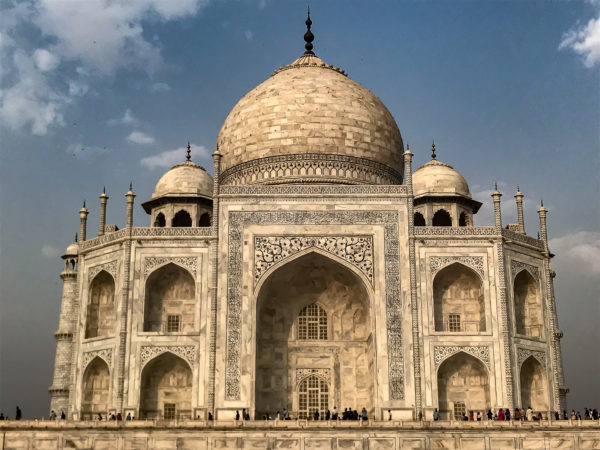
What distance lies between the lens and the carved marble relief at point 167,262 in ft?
75.7

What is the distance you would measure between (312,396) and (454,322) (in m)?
4.33

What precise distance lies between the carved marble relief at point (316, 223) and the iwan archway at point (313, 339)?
652 millimetres

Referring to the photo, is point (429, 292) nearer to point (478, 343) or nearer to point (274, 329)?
point (478, 343)

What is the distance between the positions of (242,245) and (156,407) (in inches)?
188

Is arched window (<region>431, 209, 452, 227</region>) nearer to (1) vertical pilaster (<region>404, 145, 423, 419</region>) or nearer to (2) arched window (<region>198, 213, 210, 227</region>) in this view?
(1) vertical pilaster (<region>404, 145, 423, 419</region>)

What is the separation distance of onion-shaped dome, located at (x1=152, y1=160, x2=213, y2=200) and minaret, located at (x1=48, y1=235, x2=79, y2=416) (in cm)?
374

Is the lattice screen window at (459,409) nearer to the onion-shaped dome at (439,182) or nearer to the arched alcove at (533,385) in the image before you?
the arched alcove at (533,385)

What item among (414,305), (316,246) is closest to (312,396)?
(414,305)

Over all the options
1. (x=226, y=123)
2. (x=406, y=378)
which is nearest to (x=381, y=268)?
(x=406, y=378)

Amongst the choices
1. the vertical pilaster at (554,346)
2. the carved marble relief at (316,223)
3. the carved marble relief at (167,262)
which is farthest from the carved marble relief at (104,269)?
the vertical pilaster at (554,346)

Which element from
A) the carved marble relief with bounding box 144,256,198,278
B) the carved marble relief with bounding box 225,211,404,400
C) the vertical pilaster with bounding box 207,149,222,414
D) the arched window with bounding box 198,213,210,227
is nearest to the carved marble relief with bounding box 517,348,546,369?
the carved marble relief with bounding box 225,211,404,400

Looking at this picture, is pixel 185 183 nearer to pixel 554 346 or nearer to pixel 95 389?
pixel 95 389

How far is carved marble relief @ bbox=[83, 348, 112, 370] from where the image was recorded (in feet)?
74.4

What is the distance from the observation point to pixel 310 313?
24484mm
